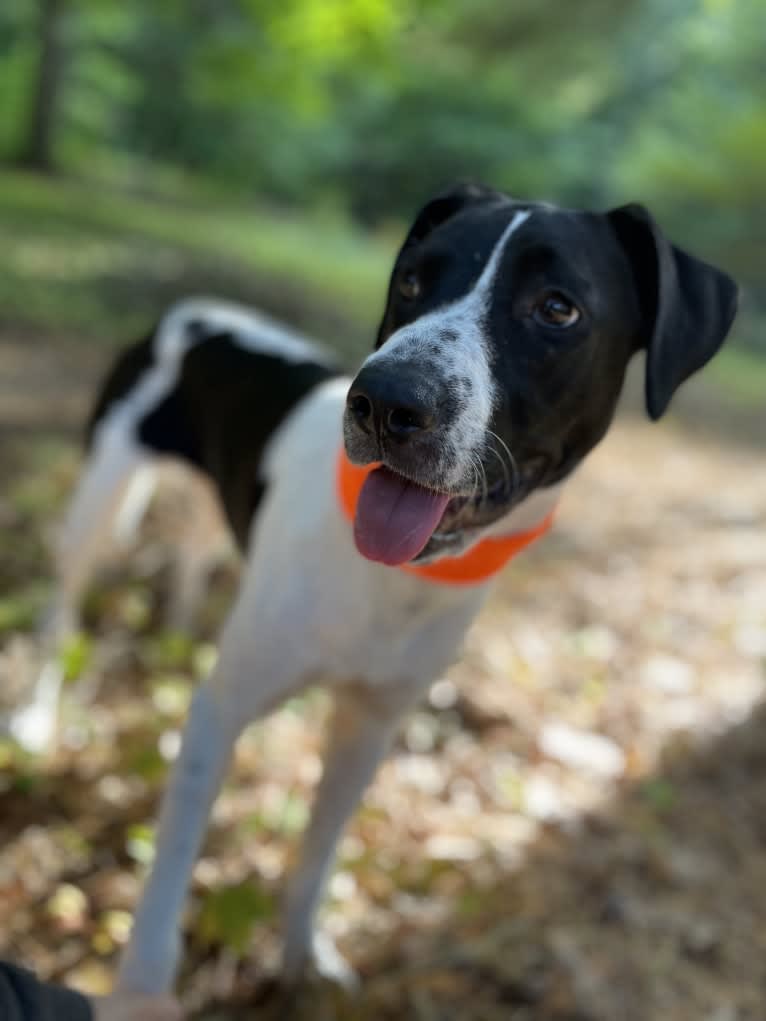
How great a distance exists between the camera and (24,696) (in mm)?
3289

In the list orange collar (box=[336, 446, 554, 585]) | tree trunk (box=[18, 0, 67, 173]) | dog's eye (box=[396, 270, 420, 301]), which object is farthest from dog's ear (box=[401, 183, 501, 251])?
tree trunk (box=[18, 0, 67, 173])

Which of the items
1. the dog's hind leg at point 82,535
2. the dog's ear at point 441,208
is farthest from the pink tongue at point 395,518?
the dog's hind leg at point 82,535

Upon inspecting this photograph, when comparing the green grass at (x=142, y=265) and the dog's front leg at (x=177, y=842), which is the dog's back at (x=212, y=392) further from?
the green grass at (x=142, y=265)

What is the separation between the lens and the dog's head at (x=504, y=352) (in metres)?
1.66

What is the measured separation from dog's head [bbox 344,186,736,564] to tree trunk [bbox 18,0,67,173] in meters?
12.9

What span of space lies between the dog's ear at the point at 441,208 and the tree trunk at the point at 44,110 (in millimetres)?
12583

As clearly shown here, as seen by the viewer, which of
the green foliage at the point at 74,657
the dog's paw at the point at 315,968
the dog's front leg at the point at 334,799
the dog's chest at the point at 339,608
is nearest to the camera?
the dog's chest at the point at 339,608

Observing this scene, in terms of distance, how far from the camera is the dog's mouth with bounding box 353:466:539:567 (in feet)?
5.74

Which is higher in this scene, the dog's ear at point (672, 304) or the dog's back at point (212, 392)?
the dog's ear at point (672, 304)

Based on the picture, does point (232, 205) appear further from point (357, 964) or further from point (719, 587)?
point (357, 964)

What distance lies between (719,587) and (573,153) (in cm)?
1282

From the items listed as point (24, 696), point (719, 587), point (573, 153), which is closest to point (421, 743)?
point (24, 696)

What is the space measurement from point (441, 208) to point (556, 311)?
441mm

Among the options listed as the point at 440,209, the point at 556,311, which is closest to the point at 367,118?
the point at 440,209
